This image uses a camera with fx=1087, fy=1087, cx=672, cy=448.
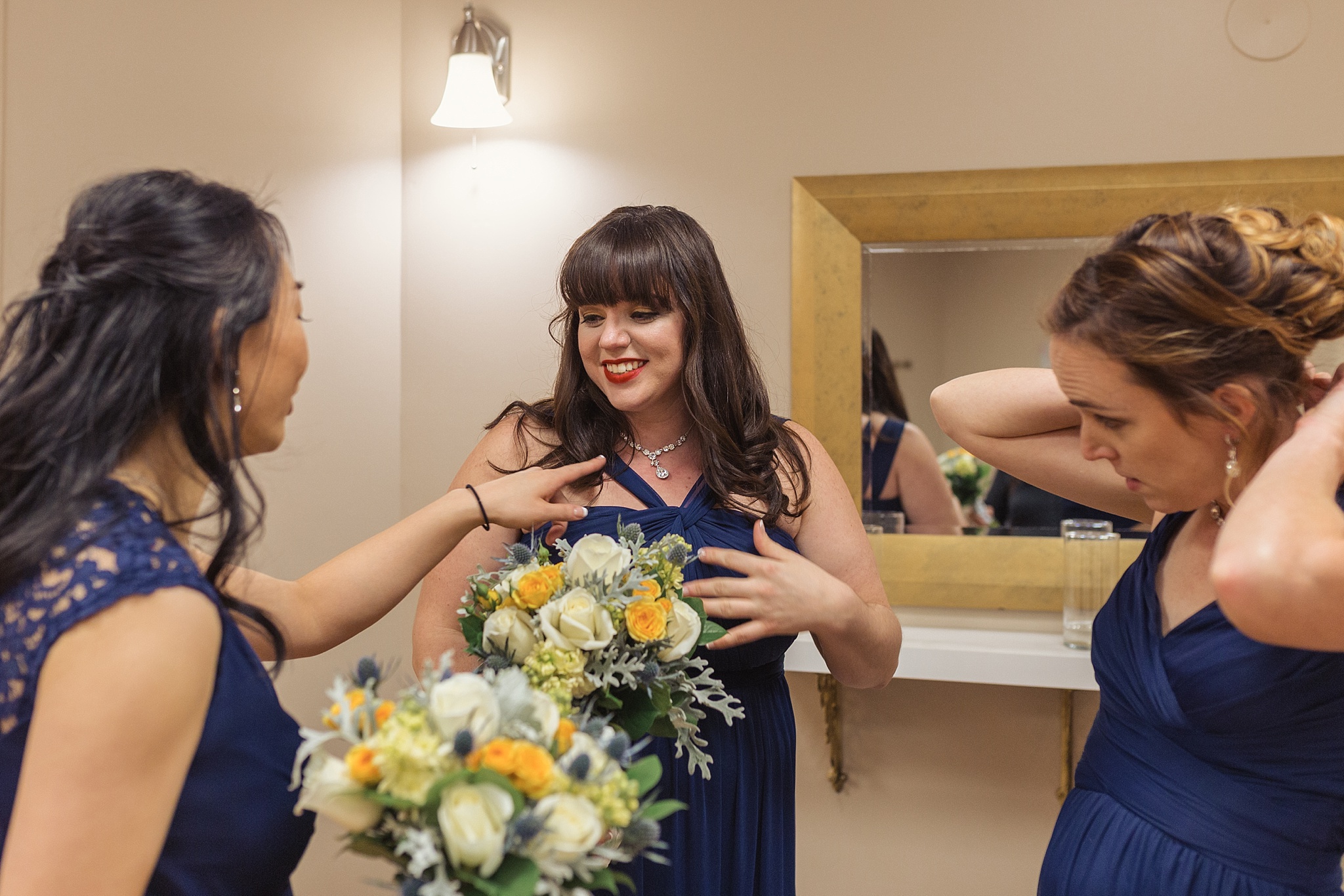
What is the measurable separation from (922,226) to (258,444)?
2.29 m

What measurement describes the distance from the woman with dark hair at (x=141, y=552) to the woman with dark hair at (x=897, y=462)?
7.07 feet

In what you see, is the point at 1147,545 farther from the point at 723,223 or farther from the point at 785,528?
the point at 723,223

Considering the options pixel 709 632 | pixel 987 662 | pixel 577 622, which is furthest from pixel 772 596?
pixel 987 662

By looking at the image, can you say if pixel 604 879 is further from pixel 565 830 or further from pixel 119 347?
pixel 119 347

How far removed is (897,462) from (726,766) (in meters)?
1.51

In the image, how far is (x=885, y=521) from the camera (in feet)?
10.4

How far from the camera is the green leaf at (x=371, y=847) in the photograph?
0.99m

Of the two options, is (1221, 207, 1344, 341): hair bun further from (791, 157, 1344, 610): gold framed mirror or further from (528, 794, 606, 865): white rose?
(791, 157, 1344, 610): gold framed mirror

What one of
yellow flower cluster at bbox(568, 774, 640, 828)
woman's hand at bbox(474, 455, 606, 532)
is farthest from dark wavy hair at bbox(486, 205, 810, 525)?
yellow flower cluster at bbox(568, 774, 640, 828)

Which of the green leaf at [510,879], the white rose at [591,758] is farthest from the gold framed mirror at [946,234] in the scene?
the green leaf at [510,879]

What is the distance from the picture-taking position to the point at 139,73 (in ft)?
7.59

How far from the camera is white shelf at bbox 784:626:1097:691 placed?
2777 mm

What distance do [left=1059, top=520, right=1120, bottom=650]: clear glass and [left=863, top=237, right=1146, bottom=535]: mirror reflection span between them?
16cm

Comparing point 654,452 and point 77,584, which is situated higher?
point 654,452
